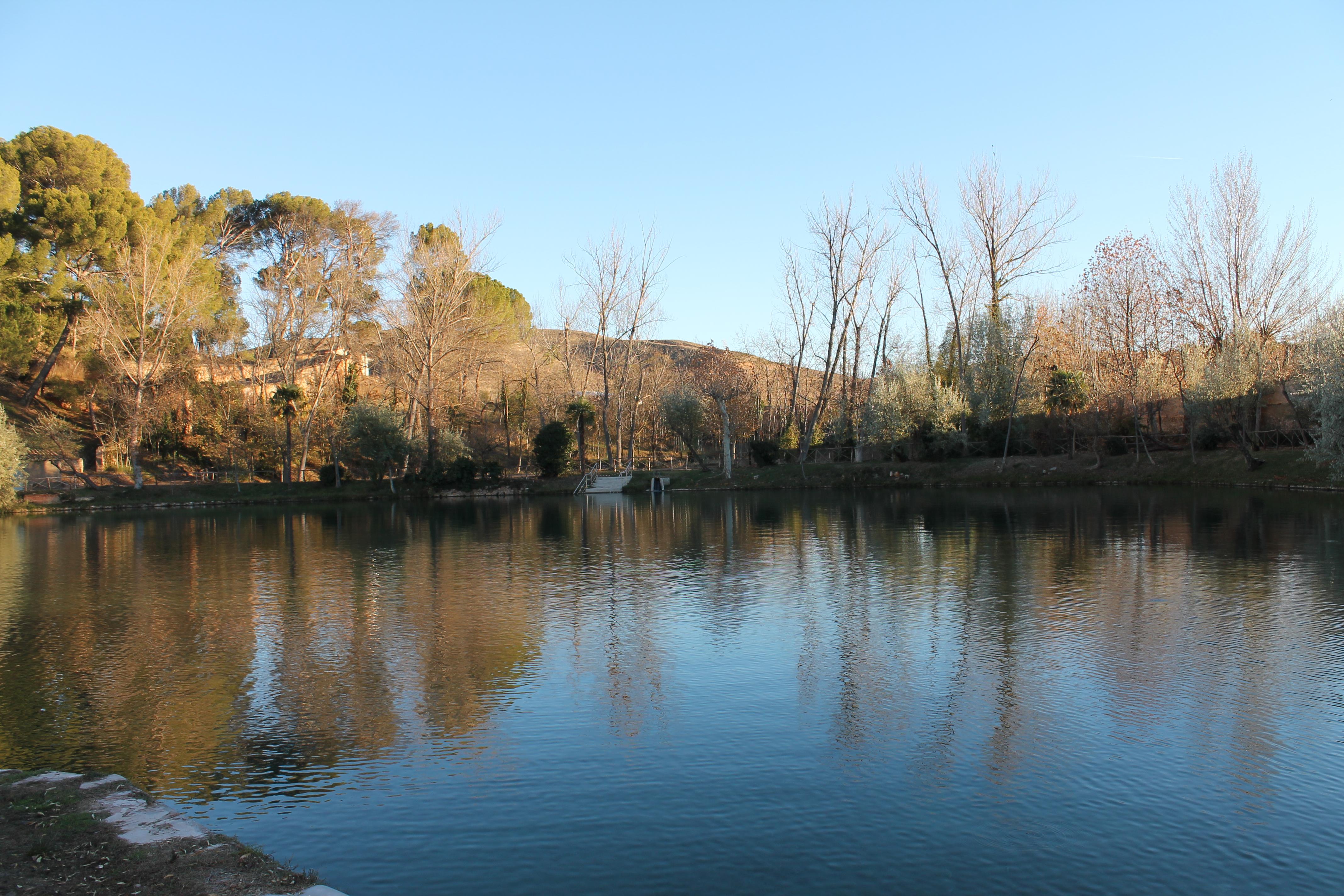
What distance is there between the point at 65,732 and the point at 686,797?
543 centimetres

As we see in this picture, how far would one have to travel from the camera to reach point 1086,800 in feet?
19.0

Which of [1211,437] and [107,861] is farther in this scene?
[1211,437]

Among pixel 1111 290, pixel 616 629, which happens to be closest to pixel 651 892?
pixel 616 629

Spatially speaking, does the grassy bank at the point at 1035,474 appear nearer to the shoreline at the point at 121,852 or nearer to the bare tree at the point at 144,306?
the bare tree at the point at 144,306

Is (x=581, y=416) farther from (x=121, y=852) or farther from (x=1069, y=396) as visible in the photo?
(x=121, y=852)

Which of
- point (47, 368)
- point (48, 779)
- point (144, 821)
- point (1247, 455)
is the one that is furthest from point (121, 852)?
point (47, 368)

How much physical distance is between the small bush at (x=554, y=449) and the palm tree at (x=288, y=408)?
12.5m

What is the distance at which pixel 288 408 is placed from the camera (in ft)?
147

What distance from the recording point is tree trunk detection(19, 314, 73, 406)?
47.4m

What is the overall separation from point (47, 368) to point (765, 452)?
39.2 m

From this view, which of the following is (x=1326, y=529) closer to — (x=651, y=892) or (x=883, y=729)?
(x=883, y=729)

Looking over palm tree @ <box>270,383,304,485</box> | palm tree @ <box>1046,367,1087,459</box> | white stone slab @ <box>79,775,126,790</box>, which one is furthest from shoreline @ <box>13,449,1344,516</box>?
white stone slab @ <box>79,775,126,790</box>

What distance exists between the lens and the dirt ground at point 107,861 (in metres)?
4.44

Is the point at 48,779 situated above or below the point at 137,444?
below
